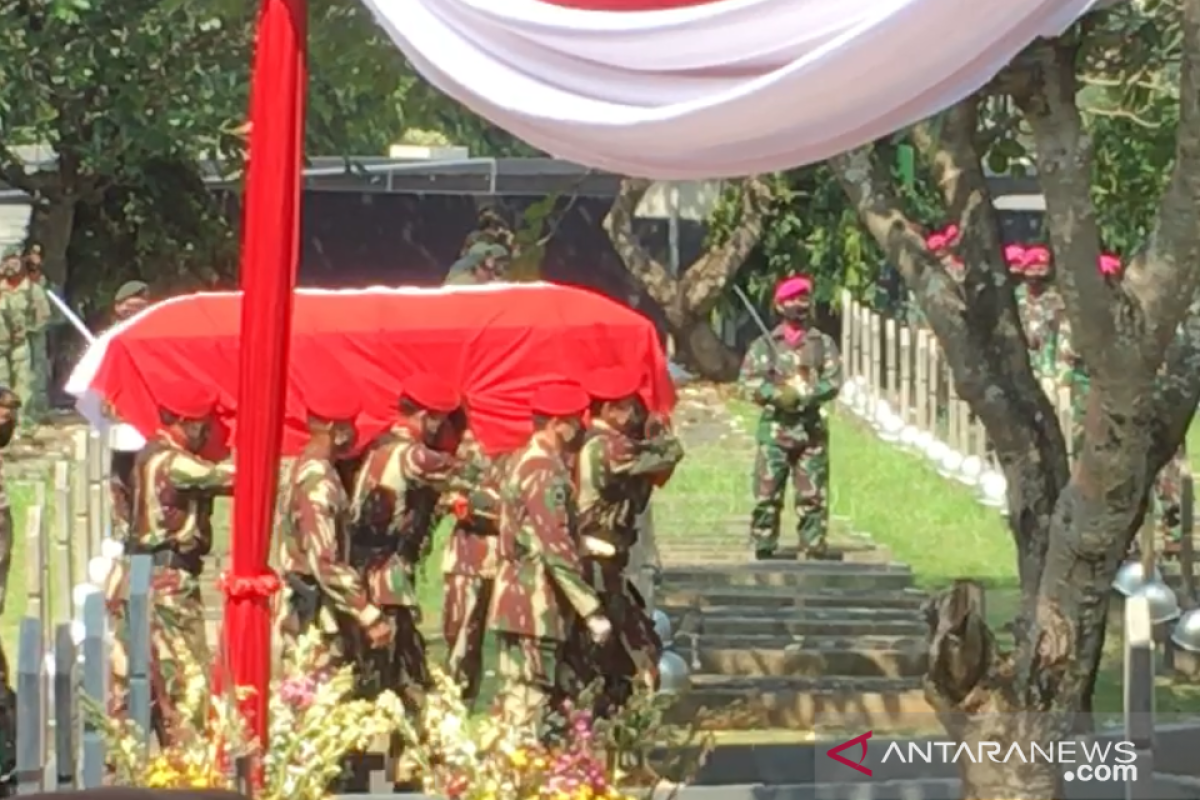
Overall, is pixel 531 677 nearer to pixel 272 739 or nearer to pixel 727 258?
pixel 272 739

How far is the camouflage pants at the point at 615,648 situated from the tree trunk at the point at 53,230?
14449 millimetres

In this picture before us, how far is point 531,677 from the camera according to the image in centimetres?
820

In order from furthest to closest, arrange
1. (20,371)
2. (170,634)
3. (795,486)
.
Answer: (20,371), (795,486), (170,634)

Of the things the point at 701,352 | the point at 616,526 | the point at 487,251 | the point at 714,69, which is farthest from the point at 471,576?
the point at 701,352

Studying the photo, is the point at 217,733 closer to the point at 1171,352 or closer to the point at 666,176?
the point at 666,176

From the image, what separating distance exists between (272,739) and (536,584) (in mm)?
2877

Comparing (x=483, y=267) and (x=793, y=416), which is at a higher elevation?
(x=483, y=267)

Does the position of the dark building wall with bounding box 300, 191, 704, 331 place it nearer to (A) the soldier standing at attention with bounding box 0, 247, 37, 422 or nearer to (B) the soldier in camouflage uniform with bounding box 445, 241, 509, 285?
(A) the soldier standing at attention with bounding box 0, 247, 37, 422

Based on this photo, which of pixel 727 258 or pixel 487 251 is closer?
pixel 487 251

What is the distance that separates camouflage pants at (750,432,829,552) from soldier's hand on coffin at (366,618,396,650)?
16.7ft

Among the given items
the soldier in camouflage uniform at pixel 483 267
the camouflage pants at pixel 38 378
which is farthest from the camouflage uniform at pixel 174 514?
the camouflage pants at pixel 38 378

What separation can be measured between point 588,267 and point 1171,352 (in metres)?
20.0

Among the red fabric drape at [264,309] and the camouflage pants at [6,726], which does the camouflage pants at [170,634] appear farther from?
the red fabric drape at [264,309]

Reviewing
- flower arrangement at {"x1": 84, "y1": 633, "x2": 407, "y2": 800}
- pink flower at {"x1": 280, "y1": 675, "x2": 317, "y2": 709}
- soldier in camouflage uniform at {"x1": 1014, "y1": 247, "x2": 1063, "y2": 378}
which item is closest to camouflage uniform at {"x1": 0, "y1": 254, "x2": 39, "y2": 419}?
soldier in camouflage uniform at {"x1": 1014, "y1": 247, "x2": 1063, "y2": 378}
